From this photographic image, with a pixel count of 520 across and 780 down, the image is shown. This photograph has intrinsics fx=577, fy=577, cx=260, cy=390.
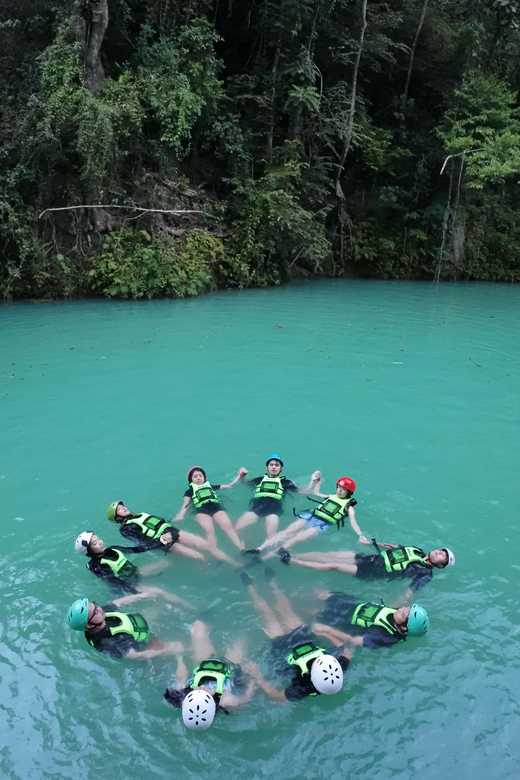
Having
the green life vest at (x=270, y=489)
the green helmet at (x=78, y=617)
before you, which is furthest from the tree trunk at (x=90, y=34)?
the green helmet at (x=78, y=617)

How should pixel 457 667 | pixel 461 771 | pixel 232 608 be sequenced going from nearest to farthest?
pixel 461 771, pixel 457 667, pixel 232 608

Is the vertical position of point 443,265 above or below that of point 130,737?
above

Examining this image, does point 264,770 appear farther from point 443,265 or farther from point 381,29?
point 381,29

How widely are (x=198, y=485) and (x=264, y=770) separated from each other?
2.90m

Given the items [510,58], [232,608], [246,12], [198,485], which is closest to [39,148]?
[246,12]

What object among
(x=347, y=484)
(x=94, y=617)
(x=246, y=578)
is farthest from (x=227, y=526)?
(x=94, y=617)

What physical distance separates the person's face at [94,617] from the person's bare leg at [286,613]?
1.33 metres

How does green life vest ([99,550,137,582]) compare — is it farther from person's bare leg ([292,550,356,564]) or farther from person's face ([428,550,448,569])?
person's face ([428,550,448,569])

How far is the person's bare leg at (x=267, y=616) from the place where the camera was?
168 inches

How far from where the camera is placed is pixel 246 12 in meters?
20.3

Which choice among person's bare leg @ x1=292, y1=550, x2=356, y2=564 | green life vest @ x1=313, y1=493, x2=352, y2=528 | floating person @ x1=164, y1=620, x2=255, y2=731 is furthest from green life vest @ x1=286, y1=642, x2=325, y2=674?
green life vest @ x1=313, y1=493, x2=352, y2=528

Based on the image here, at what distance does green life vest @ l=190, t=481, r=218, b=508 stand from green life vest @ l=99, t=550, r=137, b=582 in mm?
1021

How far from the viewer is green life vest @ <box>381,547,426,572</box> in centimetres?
480

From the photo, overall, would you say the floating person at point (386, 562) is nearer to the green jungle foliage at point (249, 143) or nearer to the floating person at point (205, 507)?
the floating person at point (205, 507)
